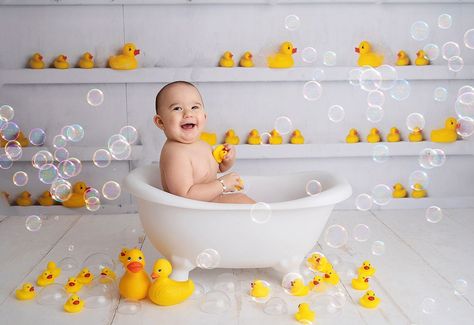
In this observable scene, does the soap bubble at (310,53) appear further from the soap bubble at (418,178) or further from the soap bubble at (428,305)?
the soap bubble at (428,305)

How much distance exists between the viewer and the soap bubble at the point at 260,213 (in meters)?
1.82

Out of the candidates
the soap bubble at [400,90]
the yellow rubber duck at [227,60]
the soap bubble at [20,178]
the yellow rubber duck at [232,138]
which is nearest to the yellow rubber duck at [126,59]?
the yellow rubber duck at [227,60]

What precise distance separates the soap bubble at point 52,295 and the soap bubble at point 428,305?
1.15 meters

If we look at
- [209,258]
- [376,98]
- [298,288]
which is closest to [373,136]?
[376,98]

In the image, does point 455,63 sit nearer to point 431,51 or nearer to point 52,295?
point 431,51

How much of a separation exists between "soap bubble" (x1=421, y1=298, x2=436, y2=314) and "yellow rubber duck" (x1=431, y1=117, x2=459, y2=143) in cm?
126

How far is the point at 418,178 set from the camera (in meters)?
3.09

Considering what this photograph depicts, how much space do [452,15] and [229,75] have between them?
1.18 m

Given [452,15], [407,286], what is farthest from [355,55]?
[407,286]

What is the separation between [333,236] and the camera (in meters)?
2.53

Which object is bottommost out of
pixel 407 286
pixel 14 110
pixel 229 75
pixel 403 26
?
pixel 407 286

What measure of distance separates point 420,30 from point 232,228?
5.57 feet

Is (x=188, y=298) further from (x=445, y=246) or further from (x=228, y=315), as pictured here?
(x=445, y=246)

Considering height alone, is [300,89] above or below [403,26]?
below
